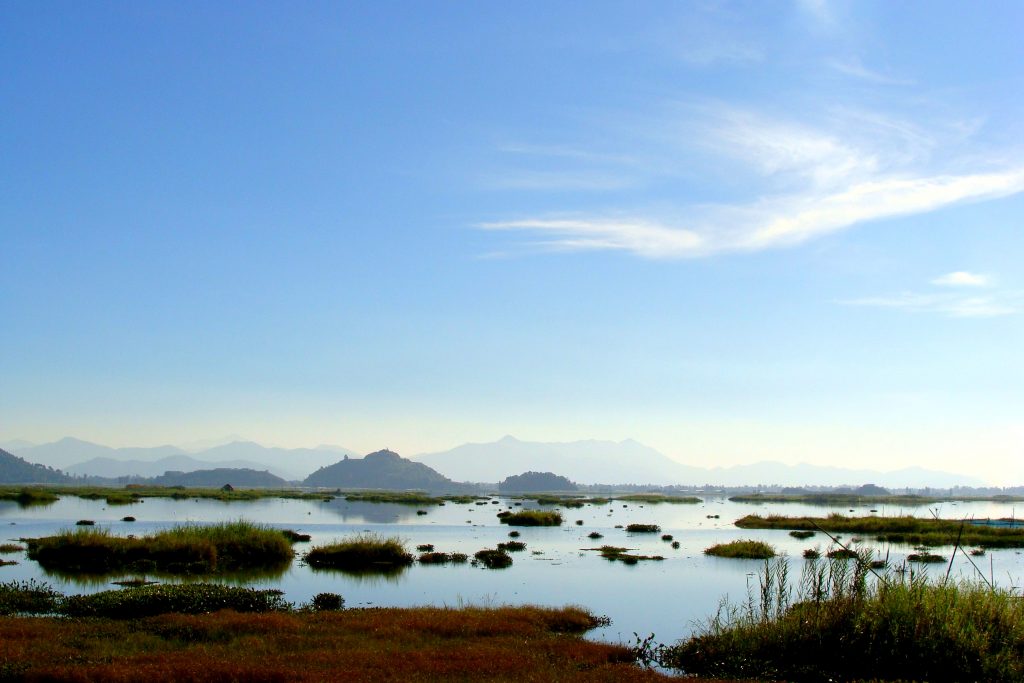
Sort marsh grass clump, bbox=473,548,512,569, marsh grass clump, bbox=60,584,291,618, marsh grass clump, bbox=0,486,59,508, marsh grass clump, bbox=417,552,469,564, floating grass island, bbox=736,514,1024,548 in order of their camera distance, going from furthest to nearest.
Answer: marsh grass clump, bbox=0,486,59,508, floating grass island, bbox=736,514,1024,548, marsh grass clump, bbox=417,552,469,564, marsh grass clump, bbox=473,548,512,569, marsh grass clump, bbox=60,584,291,618

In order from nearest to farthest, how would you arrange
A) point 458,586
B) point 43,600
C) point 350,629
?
point 350,629 < point 43,600 < point 458,586

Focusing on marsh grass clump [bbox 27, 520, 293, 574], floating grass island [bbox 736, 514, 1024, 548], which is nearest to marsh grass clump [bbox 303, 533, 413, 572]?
marsh grass clump [bbox 27, 520, 293, 574]

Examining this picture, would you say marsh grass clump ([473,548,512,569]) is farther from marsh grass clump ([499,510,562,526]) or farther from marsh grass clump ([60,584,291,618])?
marsh grass clump ([499,510,562,526])

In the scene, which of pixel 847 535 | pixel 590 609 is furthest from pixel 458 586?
pixel 847 535

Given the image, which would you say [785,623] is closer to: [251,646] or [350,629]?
[350,629]

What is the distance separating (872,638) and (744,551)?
33330 millimetres

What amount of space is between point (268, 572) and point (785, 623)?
26524mm

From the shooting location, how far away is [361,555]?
44688mm

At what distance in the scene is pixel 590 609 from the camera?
103 feet

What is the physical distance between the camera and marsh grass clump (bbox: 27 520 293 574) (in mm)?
39844

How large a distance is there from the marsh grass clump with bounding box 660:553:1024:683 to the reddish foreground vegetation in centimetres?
287

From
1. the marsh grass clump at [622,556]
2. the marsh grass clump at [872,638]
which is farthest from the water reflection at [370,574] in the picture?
the marsh grass clump at [872,638]

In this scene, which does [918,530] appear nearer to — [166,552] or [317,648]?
[166,552]

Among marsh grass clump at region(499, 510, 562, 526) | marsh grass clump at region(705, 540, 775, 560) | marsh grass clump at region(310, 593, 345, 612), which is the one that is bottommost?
marsh grass clump at region(499, 510, 562, 526)
